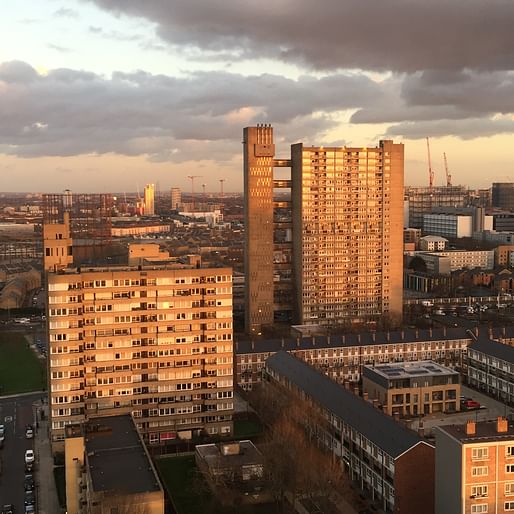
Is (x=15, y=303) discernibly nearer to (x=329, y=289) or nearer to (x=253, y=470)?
(x=329, y=289)

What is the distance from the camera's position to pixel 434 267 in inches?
2128

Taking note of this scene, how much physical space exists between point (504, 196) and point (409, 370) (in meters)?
92.1

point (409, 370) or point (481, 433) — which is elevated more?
point (481, 433)

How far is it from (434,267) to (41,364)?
111ft

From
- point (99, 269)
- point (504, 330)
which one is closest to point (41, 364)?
point (99, 269)

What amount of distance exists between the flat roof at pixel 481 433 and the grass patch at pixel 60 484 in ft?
28.3

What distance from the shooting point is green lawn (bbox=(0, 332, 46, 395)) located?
25.8 m

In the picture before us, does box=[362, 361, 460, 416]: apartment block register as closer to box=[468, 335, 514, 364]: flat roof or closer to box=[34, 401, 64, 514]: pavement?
box=[468, 335, 514, 364]: flat roof

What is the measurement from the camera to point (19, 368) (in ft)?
93.1

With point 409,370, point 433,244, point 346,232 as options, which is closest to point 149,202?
point 433,244

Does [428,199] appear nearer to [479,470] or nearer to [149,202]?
[149,202]

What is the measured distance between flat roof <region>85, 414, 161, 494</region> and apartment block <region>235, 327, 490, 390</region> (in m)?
9.09

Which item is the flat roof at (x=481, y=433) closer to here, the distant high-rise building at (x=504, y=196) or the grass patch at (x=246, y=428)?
the grass patch at (x=246, y=428)

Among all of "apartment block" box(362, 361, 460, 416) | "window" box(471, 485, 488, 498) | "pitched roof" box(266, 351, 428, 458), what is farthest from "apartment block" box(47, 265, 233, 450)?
"window" box(471, 485, 488, 498)
